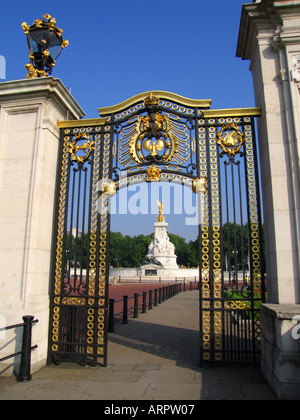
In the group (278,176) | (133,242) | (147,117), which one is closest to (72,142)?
(147,117)

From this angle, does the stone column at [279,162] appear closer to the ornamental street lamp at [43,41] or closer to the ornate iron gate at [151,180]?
the ornate iron gate at [151,180]

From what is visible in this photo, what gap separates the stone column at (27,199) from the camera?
6383 millimetres

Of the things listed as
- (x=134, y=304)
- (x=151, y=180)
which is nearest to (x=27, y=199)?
(x=151, y=180)

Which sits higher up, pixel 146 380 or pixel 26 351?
pixel 26 351

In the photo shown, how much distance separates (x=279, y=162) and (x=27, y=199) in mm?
4874

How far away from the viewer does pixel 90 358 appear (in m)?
7.01

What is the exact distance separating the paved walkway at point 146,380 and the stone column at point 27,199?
0.83 metres

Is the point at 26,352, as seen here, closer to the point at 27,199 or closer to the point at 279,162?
the point at 27,199

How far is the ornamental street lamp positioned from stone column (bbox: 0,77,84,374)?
874 millimetres

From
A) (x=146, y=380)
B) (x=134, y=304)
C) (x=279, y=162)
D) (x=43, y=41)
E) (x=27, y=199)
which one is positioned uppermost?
(x=43, y=41)

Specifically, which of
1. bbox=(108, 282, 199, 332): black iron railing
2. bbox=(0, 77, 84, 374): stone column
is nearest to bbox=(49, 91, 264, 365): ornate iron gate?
bbox=(0, 77, 84, 374): stone column

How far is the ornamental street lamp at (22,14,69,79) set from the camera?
7.77 meters

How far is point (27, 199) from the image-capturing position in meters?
6.80

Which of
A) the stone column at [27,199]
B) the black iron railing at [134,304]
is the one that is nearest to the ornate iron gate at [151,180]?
the stone column at [27,199]
